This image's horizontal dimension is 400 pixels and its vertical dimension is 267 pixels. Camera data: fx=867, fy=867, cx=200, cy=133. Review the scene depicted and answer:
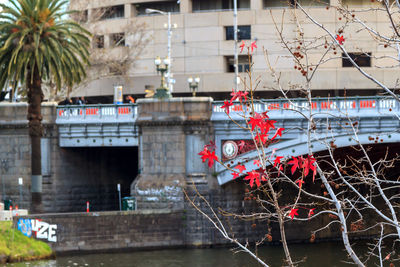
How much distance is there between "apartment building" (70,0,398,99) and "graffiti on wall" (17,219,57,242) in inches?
987

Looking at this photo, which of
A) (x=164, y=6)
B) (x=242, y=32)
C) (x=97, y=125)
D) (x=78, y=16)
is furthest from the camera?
(x=164, y=6)

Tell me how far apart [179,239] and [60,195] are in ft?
31.0

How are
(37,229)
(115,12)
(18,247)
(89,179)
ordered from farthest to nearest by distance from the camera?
1. (115,12)
2. (89,179)
3. (37,229)
4. (18,247)

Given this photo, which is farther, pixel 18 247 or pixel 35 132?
pixel 35 132

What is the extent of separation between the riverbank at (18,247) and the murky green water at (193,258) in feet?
2.01

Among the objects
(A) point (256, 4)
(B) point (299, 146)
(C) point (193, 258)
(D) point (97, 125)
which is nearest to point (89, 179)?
(D) point (97, 125)

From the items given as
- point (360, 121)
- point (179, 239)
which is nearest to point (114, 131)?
point (179, 239)

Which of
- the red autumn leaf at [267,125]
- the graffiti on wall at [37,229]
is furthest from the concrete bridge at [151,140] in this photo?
the red autumn leaf at [267,125]

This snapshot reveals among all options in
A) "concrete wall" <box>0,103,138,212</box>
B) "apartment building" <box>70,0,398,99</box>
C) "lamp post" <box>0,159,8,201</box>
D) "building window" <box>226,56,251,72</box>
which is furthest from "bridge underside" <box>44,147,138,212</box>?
"building window" <box>226,56,251,72</box>

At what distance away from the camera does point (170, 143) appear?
4528 centimetres

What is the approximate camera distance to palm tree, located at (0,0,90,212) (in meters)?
43.2

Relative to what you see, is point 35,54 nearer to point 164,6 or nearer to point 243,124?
point 243,124

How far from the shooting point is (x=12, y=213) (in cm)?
4297

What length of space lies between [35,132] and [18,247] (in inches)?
302
